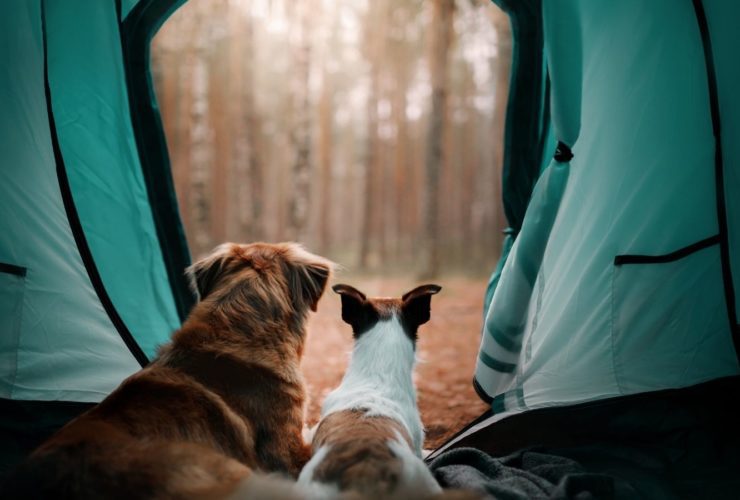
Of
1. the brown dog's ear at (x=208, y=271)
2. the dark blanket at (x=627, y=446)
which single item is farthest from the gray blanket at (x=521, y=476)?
the brown dog's ear at (x=208, y=271)

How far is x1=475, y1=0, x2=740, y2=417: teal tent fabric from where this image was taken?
2.99m

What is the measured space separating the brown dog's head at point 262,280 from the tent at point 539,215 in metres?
1.07

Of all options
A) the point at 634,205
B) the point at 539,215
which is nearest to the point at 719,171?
the point at 634,205

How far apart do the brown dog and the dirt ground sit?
344 millimetres

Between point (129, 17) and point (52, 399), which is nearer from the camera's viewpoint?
point (52, 399)

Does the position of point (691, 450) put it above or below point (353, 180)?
below

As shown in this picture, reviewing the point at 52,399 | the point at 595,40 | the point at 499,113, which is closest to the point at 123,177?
the point at 52,399

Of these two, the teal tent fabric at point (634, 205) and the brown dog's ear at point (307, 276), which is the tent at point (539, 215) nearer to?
the teal tent fabric at point (634, 205)

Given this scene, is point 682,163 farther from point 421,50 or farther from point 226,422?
point 421,50

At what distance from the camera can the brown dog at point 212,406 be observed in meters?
1.92

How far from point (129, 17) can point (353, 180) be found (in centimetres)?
2702

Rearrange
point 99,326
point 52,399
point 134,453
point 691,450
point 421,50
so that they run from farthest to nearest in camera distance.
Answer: point 421,50 < point 99,326 < point 52,399 < point 691,450 < point 134,453

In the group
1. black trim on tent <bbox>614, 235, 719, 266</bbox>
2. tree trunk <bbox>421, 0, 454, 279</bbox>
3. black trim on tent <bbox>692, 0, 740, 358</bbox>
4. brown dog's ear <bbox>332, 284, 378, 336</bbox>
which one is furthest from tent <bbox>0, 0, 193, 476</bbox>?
tree trunk <bbox>421, 0, 454, 279</bbox>

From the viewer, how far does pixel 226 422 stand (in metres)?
2.52
